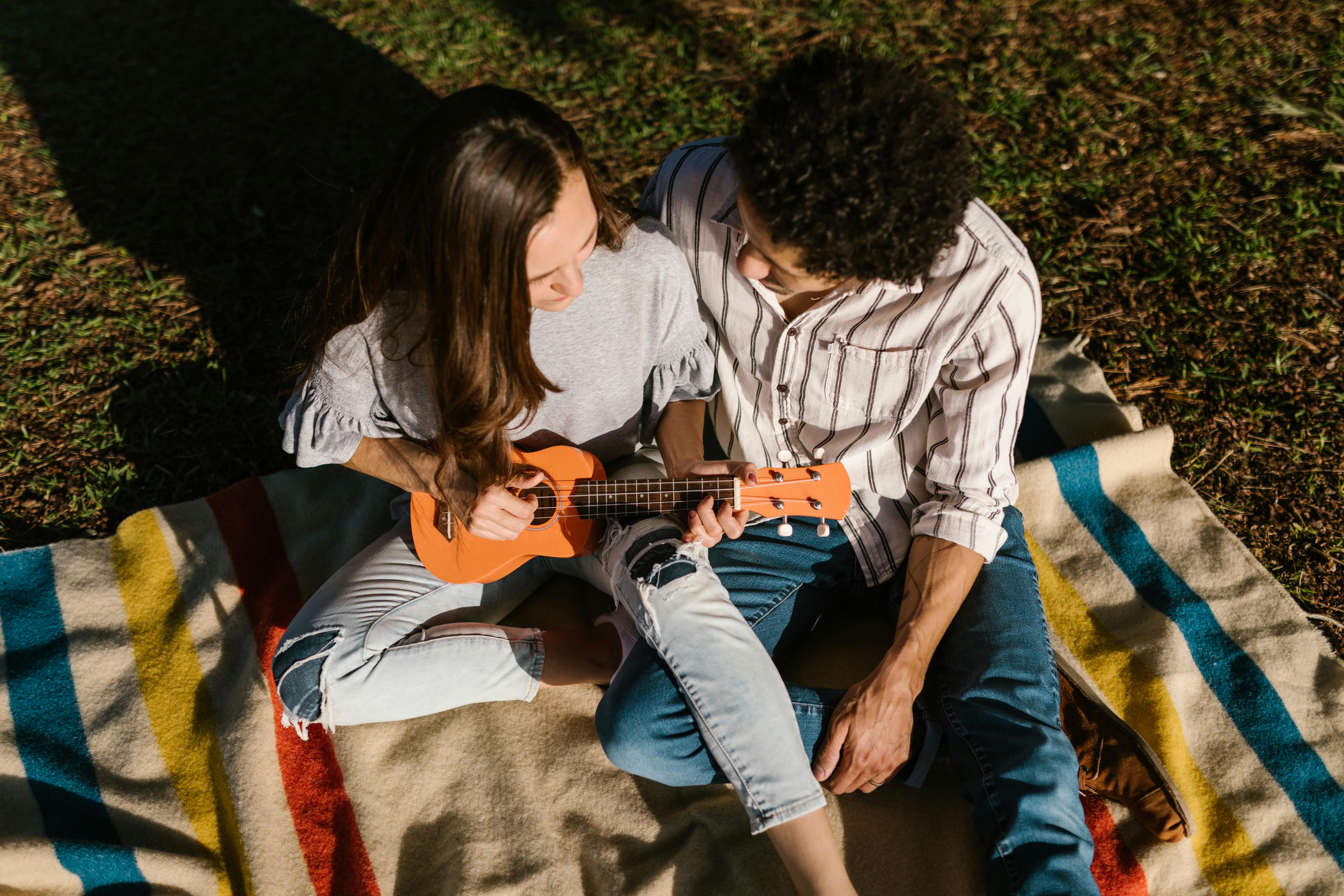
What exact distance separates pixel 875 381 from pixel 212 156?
3358 mm

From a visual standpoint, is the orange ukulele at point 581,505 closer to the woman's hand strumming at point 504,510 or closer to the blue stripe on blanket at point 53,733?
the woman's hand strumming at point 504,510

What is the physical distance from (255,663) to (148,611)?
45cm

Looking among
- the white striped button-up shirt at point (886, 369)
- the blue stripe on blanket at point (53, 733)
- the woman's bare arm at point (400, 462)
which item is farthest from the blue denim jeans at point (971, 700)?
the blue stripe on blanket at point (53, 733)

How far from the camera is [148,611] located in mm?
2684

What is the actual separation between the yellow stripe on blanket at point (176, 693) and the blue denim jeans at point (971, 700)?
1082 mm

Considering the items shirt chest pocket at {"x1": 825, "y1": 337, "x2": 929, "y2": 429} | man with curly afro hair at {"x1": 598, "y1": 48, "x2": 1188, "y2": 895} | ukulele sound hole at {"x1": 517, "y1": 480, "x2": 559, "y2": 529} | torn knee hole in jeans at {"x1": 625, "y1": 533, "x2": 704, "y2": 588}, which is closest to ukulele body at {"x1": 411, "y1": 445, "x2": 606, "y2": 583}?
Result: ukulele sound hole at {"x1": 517, "y1": 480, "x2": 559, "y2": 529}

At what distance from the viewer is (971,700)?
2.16 m

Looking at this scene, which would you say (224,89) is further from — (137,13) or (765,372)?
(765,372)

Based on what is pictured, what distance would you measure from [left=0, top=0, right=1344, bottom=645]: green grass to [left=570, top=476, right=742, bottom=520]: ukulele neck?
1.44m

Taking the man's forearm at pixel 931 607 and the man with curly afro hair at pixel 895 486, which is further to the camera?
the man's forearm at pixel 931 607

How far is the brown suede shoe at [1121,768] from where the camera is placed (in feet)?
7.18

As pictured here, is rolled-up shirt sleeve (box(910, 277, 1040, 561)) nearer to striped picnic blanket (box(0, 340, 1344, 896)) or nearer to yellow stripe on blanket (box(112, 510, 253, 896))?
striped picnic blanket (box(0, 340, 1344, 896))

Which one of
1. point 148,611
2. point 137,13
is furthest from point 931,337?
point 137,13

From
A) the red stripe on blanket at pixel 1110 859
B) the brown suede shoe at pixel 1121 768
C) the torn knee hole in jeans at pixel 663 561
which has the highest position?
the torn knee hole in jeans at pixel 663 561
